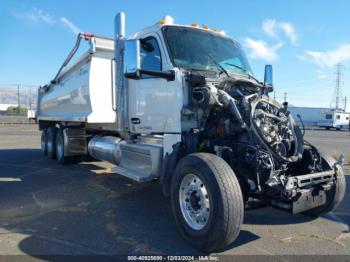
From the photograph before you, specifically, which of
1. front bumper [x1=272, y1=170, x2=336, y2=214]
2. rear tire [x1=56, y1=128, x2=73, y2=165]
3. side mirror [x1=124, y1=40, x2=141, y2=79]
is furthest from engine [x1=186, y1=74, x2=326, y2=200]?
rear tire [x1=56, y1=128, x2=73, y2=165]

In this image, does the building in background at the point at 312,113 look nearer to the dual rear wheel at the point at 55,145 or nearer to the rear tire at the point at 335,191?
the dual rear wheel at the point at 55,145

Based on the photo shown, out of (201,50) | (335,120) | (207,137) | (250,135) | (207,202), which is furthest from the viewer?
(335,120)

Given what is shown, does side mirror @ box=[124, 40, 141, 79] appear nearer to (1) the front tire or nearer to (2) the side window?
(2) the side window

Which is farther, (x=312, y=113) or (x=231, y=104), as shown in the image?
(x=312, y=113)

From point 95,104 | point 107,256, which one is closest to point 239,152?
point 107,256

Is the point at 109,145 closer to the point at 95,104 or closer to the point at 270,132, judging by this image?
the point at 95,104

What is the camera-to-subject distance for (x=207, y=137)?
17.5 ft

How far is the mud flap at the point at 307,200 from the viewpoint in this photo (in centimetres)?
436

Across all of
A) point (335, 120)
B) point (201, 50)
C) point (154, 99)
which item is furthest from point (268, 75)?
point (335, 120)

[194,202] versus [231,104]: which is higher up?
[231,104]

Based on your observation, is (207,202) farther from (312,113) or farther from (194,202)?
(312,113)

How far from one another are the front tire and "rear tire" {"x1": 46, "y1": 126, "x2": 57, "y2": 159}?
301 inches

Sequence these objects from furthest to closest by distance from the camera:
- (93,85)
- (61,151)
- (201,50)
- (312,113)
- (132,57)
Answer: (312,113)
(61,151)
(93,85)
(201,50)
(132,57)

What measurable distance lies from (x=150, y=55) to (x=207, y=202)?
285 cm
